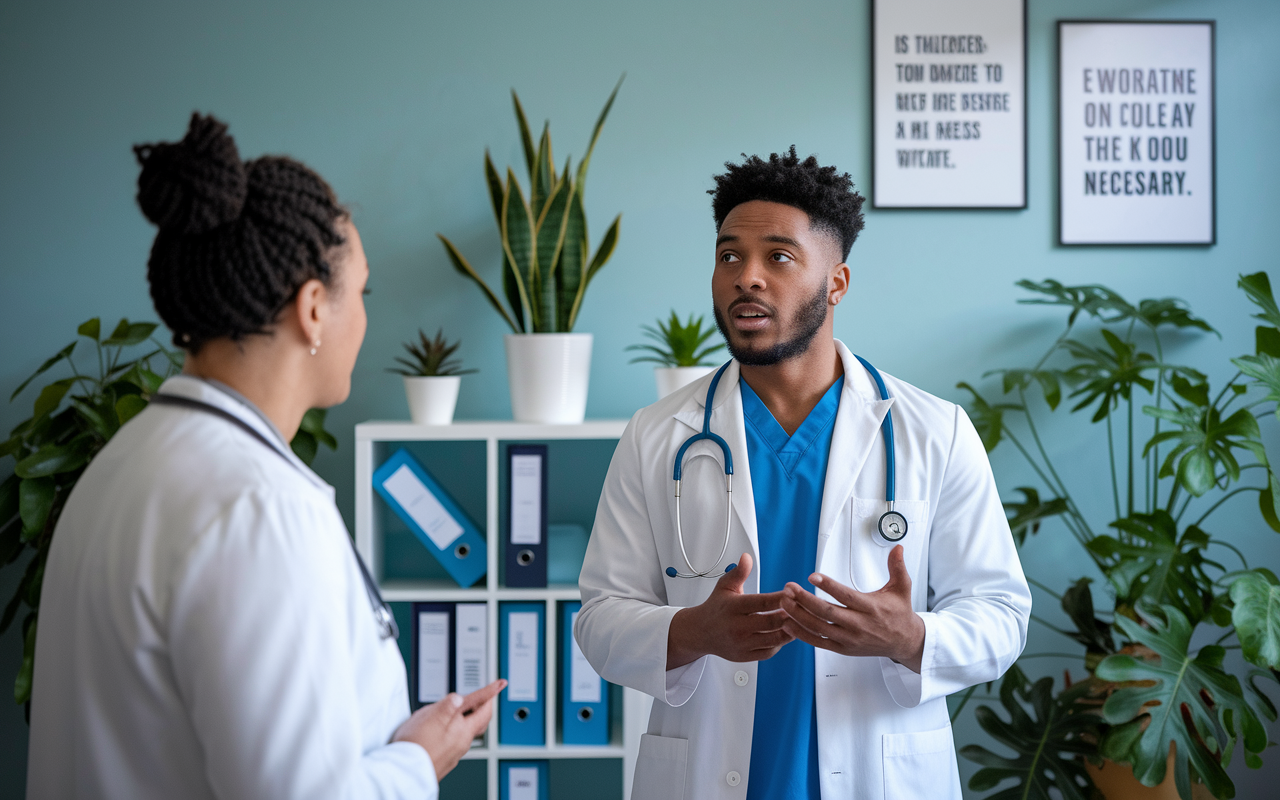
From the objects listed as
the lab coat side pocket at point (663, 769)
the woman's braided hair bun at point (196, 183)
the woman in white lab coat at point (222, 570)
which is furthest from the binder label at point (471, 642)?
the woman's braided hair bun at point (196, 183)

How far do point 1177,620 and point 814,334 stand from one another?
1133mm

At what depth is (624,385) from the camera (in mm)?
2588

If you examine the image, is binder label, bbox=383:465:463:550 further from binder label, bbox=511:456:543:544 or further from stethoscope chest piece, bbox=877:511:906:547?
stethoscope chest piece, bbox=877:511:906:547

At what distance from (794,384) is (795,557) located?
1.07ft

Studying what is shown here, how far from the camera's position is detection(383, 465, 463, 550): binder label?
2.27 metres

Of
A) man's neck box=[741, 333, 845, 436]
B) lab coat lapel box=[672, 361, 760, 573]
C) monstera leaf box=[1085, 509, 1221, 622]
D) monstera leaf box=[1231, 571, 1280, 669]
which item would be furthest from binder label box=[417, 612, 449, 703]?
monstera leaf box=[1231, 571, 1280, 669]

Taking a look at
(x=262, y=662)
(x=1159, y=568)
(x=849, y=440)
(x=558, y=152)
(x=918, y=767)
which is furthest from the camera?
(x=558, y=152)

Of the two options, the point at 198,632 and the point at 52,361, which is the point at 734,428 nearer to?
the point at 198,632

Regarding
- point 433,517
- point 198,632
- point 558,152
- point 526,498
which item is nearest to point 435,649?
point 433,517

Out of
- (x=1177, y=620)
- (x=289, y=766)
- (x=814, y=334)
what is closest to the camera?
(x=289, y=766)

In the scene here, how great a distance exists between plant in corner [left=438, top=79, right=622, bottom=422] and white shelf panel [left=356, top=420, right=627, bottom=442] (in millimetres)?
58

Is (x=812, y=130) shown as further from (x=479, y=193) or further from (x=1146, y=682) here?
(x=1146, y=682)

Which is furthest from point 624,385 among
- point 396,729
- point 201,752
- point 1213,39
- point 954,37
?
point 1213,39

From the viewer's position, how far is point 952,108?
→ 8.41 ft
